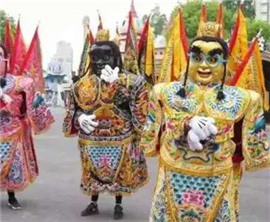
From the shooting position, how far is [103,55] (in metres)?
5.66

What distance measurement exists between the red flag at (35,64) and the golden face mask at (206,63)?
2.62 metres

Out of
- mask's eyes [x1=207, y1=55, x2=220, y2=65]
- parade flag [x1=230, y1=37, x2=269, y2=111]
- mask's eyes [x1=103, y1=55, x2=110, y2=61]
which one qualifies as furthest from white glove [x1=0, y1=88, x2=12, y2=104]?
mask's eyes [x1=207, y1=55, x2=220, y2=65]

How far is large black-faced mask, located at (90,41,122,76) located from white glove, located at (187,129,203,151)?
2034 millimetres

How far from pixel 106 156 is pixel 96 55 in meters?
0.89

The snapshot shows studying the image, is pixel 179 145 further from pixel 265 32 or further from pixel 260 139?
pixel 265 32

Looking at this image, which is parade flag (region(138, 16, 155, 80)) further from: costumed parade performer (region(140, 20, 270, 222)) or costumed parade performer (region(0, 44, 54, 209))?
costumed parade performer (region(140, 20, 270, 222))

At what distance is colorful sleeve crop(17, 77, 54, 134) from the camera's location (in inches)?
234

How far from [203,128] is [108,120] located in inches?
80.6

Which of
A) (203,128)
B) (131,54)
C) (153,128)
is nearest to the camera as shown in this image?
(203,128)

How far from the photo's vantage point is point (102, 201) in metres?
6.66

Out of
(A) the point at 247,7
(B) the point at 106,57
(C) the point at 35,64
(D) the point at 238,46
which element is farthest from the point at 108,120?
(A) the point at 247,7

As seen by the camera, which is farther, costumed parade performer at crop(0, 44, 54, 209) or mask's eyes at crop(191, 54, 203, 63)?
costumed parade performer at crop(0, 44, 54, 209)

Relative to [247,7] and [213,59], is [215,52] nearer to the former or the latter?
[213,59]

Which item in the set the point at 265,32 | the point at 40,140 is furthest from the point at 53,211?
the point at 265,32
